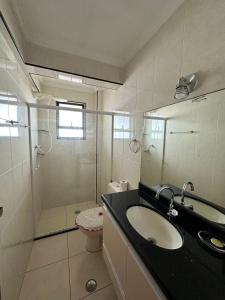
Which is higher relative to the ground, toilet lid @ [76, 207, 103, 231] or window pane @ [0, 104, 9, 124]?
window pane @ [0, 104, 9, 124]

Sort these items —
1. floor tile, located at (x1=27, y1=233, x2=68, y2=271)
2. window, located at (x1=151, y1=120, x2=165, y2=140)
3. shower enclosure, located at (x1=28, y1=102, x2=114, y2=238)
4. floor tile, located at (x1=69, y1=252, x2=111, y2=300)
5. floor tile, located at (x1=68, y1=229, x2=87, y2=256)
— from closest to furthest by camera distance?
floor tile, located at (x1=69, y1=252, x2=111, y2=300), window, located at (x1=151, y1=120, x2=165, y2=140), floor tile, located at (x1=27, y1=233, x2=68, y2=271), floor tile, located at (x1=68, y1=229, x2=87, y2=256), shower enclosure, located at (x1=28, y1=102, x2=114, y2=238)

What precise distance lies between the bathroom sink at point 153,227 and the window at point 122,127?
113 cm

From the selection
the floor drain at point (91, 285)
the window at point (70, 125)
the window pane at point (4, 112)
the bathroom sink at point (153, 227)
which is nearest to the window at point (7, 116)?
the window pane at point (4, 112)

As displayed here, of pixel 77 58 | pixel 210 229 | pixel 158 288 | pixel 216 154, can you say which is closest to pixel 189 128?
pixel 216 154

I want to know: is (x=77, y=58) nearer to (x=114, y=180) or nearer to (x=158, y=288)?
(x=114, y=180)

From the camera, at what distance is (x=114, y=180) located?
2.43m

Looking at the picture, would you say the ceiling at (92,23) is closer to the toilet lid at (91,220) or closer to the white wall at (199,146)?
the white wall at (199,146)

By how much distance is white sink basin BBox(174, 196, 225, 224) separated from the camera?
874 mm

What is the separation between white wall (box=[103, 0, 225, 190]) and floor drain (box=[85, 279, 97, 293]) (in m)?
1.11

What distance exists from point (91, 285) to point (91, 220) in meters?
0.58

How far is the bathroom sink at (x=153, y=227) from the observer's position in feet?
3.01

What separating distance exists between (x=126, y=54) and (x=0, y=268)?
2378mm

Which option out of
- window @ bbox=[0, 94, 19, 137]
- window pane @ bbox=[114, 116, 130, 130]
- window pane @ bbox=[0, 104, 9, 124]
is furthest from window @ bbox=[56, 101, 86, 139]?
window pane @ bbox=[0, 104, 9, 124]

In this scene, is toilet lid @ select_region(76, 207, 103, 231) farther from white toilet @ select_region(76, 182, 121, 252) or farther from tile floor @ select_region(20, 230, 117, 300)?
tile floor @ select_region(20, 230, 117, 300)
